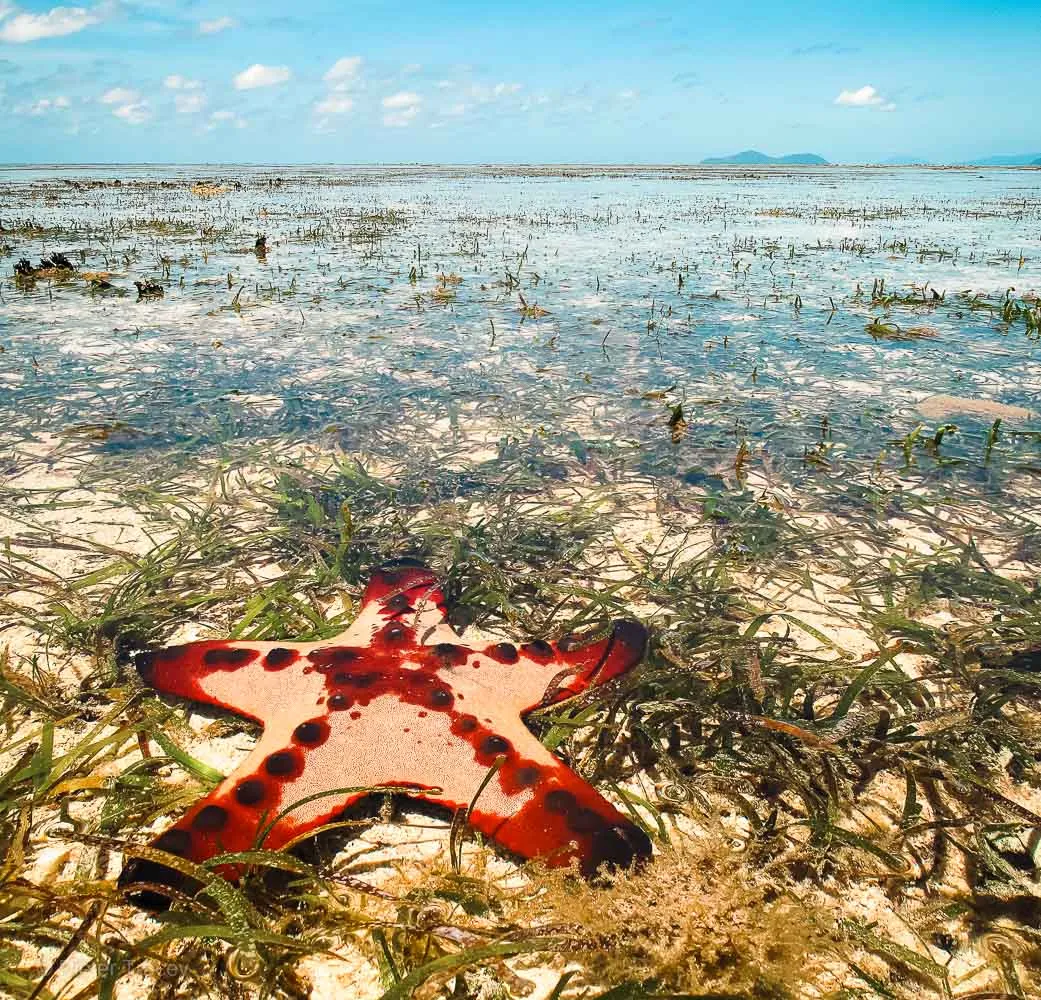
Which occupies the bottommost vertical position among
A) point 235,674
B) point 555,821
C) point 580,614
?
point 580,614

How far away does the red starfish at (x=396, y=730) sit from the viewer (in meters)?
1.78

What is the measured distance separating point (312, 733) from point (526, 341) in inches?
275

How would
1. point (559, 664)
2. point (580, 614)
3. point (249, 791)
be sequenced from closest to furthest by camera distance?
point (249, 791) < point (559, 664) < point (580, 614)

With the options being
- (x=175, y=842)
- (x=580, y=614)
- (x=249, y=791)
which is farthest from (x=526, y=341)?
(x=175, y=842)

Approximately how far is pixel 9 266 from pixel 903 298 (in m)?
16.5

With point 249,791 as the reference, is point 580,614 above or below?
below

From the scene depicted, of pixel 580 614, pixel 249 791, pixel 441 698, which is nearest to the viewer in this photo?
pixel 249 791

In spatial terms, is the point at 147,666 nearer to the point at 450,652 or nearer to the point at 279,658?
the point at 279,658

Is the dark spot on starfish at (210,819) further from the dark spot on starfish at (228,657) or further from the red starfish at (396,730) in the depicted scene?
the dark spot on starfish at (228,657)

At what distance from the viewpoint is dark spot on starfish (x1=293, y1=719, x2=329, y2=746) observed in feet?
6.59

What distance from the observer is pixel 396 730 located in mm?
2064

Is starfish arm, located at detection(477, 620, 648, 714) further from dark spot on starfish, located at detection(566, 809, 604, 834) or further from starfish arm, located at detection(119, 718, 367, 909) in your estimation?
starfish arm, located at detection(119, 718, 367, 909)

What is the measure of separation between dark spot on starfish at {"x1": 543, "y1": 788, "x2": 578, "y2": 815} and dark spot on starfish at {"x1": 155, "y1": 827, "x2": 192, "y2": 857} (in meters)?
0.96

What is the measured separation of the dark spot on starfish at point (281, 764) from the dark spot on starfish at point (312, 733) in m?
0.05
